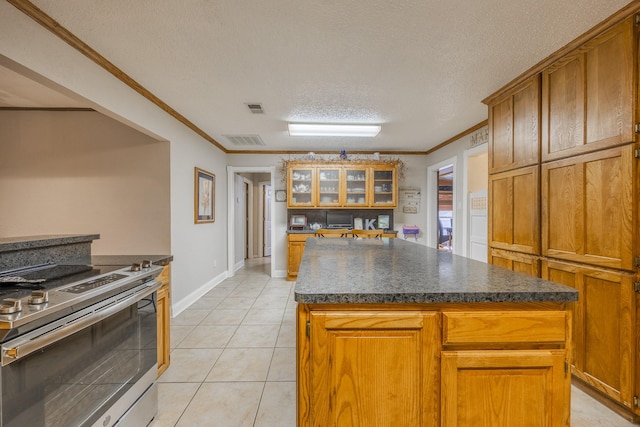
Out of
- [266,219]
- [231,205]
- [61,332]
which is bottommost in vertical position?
[61,332]

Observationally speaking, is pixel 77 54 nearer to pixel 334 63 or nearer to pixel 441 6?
pixel 334 63

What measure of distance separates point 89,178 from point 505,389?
389cm

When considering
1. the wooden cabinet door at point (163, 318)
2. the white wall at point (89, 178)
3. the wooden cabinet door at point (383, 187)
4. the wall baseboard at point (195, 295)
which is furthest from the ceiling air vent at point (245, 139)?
the wooden cabinet door at point (163, 318)

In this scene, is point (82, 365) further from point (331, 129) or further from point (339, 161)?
point (339, 161)

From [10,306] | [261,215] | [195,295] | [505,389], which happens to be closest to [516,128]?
[505,389]

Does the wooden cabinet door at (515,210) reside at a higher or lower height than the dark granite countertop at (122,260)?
higher

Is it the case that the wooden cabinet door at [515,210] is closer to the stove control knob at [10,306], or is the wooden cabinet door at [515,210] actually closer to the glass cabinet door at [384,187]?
the glass cabinet door at [384,187]

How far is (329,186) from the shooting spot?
5.12 metres

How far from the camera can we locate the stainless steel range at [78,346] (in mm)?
880

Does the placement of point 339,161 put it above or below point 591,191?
above

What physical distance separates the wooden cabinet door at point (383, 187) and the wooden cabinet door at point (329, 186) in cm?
54

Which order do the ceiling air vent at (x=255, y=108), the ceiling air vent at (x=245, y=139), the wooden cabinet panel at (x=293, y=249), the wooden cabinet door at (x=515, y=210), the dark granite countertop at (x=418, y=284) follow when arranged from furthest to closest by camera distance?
the wooden cabinet panel at (x=293, y=249) → the ceiling air vent at (x=245, y=139) → the ceiling air vent at (x=255, y=108) → the wooden cabinet door at (x=515, y=210) → the dark granite countertop at (x=418, y=284)

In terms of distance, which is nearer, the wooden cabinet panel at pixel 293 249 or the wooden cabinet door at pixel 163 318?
the wooden cabinet door at pixel 163 318

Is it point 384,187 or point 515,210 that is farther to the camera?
point 384,187
